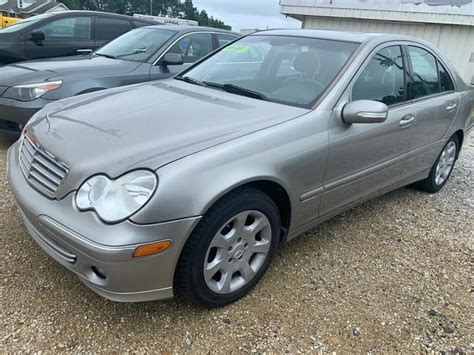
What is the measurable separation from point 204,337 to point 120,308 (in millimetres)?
511

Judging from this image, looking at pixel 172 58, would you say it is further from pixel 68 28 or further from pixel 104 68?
pixel 68 28

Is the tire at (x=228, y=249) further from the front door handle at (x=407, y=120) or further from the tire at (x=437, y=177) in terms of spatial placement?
the tire at (x=437, y=177)

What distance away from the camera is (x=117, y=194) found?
1887 millimetres

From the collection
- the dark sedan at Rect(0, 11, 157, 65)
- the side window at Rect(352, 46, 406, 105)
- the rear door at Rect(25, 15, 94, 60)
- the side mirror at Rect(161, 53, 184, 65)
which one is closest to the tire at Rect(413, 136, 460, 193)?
the side window at Rect(352, 46, 406, 105)

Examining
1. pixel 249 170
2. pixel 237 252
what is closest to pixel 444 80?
pixel 249 170

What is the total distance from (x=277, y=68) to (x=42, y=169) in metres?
1.79

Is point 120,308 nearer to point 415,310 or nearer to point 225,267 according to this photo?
point 225,267

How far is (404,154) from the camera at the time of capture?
11.0 ft

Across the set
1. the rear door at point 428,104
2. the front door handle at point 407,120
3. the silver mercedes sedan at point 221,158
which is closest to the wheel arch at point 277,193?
the silver mercedes sedan at point 221,158

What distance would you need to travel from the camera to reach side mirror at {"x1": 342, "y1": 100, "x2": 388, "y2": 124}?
2.54m

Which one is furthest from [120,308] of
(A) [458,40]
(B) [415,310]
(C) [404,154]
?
(A) [458,40]

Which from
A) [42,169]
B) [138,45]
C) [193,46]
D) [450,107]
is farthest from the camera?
[193,46]

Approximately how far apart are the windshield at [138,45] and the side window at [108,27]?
4.05 feet

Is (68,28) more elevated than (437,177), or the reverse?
(68,28)
